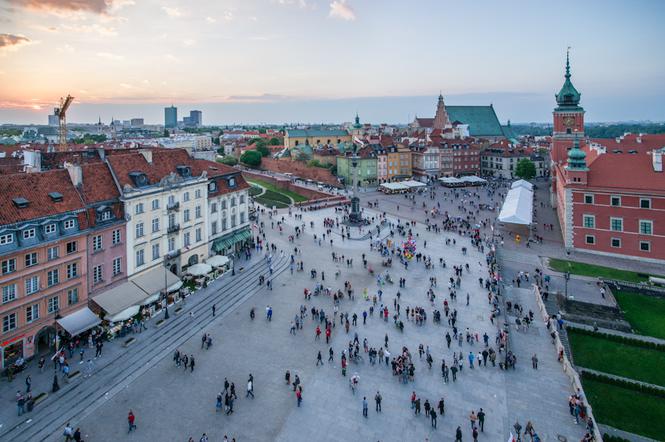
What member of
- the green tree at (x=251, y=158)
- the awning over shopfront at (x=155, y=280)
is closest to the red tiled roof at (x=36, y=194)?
the awning over shopfront at (x=155, y=280)

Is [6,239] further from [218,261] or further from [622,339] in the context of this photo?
[622,339]

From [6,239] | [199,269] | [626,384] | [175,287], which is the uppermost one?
[6,239]

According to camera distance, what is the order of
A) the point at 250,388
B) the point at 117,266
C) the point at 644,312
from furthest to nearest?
the point at 644,312, the point at 117,266, the point at 250,388

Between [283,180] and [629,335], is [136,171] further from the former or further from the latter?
[283,180]

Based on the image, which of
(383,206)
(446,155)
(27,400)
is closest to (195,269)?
(27,400)

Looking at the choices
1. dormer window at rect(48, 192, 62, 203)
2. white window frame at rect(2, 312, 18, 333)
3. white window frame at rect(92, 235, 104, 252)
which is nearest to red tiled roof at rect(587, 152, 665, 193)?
white window frame at rect(92, 235, 104, 252)

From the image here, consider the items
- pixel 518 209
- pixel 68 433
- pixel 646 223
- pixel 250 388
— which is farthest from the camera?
pixel 518 209

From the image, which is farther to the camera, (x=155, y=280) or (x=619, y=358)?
(x=155, y=280)

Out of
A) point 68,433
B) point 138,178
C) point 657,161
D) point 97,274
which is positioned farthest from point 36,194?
point 657,161
